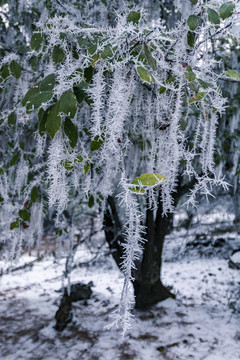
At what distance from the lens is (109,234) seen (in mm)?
4266

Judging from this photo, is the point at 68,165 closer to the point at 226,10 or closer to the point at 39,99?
the point at 39,99

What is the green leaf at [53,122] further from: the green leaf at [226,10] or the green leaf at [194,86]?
the green leaf at [226,10]

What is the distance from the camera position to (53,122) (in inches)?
34.7

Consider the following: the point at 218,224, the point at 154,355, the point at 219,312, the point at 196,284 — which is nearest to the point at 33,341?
the point at 154,355

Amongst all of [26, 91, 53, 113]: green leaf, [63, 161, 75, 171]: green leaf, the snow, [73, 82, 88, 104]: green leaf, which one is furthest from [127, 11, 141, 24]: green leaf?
the snow

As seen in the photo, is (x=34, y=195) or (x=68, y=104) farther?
(x=34, y=195)

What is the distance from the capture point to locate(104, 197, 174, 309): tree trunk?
4.11m

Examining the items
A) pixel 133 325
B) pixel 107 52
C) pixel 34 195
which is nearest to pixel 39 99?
pixel 107 52

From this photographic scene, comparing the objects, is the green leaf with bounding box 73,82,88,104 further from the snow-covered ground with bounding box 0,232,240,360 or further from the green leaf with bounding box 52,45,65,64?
the snow-covered ground with bounding box 0,232,240,360

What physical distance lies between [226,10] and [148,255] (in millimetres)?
3653

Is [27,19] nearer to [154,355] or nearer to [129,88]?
[129,88]

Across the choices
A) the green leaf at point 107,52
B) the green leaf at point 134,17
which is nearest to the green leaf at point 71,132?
the green leaf at point 107,52

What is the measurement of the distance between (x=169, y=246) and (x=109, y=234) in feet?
17.8

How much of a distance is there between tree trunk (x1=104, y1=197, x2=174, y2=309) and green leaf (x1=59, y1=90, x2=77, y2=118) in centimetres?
316
